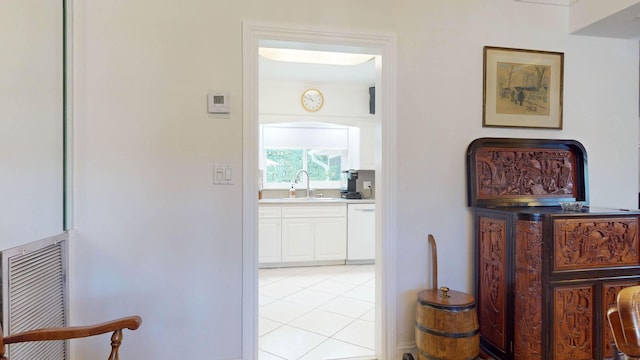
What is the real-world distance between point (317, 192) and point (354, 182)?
0.59 m

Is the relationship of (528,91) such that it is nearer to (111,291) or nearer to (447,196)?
(447,196)

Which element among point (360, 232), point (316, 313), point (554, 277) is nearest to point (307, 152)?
point (360, 232)

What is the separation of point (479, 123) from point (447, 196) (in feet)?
1.72

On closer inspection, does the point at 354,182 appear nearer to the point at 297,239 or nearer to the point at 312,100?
the point at 297,239

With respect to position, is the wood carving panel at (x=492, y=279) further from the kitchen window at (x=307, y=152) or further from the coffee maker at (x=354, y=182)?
the kitchen window at (x=307, y=152)

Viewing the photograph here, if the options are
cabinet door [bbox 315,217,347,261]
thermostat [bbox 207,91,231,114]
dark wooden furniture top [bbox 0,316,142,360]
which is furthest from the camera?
cabinet door [bbox 315,217,347,261]

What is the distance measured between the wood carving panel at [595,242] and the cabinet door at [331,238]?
291cm

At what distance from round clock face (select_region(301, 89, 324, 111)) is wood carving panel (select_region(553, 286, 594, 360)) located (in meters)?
3.70

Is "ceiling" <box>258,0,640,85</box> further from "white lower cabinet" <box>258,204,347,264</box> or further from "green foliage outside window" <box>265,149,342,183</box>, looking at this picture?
"white lower cabinet" <box>258,204,347,264</box>

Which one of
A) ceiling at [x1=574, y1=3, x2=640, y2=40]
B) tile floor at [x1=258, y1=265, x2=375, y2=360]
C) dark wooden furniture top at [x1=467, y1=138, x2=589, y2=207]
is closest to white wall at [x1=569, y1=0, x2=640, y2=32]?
ceiling at [x1=574, y1=3, x2=640, y2=40]

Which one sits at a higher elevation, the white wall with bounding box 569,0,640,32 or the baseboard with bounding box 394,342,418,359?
the white wall with bounding box 569,0,640,32

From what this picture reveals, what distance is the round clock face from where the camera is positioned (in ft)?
15.8

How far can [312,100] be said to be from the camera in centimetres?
484

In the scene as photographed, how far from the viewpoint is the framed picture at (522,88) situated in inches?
89.2
